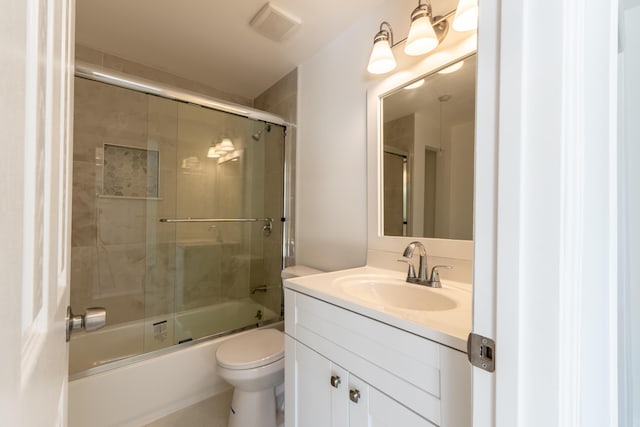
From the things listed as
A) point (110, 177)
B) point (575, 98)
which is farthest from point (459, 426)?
point (110, 177)

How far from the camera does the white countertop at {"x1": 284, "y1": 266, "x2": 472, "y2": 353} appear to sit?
0.60m

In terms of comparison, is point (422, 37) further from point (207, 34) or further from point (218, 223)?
point (218, 223)

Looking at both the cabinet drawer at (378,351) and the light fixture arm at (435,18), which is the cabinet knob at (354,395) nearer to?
the cabinet drawer at (378,351)

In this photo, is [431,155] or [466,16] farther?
[431,155]

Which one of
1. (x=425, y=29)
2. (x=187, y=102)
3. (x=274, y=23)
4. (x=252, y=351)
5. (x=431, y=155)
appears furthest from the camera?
(x=187, y=102)

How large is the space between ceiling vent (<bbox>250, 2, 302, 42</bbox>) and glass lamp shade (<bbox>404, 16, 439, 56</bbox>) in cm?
73

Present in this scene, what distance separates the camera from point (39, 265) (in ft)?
0.97

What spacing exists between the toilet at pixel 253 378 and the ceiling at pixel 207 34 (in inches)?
71.6

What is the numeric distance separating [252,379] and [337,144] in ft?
4.37

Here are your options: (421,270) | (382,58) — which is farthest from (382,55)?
(421,270)

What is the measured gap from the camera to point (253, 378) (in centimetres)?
129

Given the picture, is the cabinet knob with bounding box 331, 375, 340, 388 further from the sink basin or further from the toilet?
the toilet

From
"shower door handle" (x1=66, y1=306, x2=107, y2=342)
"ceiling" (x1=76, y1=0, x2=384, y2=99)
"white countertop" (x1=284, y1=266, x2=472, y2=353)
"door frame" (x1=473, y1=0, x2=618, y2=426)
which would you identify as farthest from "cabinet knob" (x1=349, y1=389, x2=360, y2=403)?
"ceiling" (x1=76, y1=0, x2=384, y2=99)
